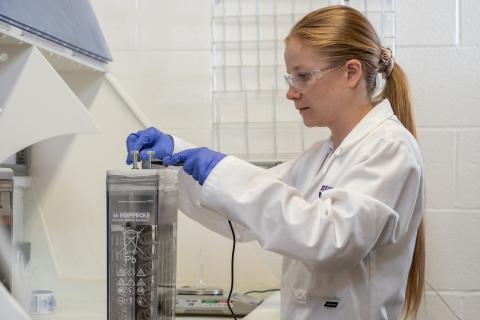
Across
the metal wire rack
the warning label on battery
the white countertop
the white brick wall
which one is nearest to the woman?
the white countertop

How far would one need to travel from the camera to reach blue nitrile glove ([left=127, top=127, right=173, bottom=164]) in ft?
4.51

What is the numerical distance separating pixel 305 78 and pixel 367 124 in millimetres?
163

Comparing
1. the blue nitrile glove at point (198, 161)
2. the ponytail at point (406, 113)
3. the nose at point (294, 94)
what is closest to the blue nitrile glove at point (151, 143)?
the blue nitrile glove at point (198, 161)

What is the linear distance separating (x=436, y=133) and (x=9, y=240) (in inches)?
50.2

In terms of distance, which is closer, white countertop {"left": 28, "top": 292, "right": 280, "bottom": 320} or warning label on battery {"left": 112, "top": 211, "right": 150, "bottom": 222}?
warning label on battery {"left": 112, "top": 211, "right": 150, "bottom": 222}

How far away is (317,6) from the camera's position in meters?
2.01

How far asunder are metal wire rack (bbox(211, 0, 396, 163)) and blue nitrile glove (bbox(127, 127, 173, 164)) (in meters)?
0.55

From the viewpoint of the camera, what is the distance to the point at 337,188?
1251 millimetres

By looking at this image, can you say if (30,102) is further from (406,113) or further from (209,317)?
(406,113)

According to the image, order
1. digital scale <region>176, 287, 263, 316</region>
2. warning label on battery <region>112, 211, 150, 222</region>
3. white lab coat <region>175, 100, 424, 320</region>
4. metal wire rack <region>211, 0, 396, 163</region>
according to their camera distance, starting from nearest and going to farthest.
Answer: warning label on battery <region>112, 211, 150, 222</region> → white lab coat <region>175, 100, 424, 320</region> → digital scale <region>176, 287, 263, 316</region> → metal wire rack <region>211, 0, 396, 163</region>

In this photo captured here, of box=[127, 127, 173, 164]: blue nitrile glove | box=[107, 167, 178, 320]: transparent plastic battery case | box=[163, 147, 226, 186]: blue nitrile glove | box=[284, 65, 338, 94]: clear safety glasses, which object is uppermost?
box=[284, 65, 338, 94]: clear safety glasses

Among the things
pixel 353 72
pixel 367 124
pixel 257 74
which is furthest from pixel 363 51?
pixel 257 74

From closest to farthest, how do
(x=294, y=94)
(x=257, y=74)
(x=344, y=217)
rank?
1. (x=344, y=217)
2. (x=294, y=94)
3. (x=257, y=74)

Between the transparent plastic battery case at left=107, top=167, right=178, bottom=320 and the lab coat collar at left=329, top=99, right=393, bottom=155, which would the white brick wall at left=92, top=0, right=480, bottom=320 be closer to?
the lab coat collar at left=329, top=99, right=393, bottom=155
